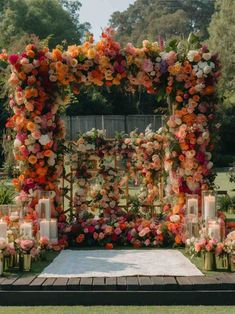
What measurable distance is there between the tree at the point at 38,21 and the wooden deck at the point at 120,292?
29803mm

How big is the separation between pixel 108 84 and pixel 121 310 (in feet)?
Answer: 13.7

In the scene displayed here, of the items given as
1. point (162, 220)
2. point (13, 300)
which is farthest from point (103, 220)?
point (13, 300)

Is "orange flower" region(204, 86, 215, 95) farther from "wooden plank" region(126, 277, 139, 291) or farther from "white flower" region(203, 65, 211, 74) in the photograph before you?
"wooden plank" region(126, 277, 139, 291)

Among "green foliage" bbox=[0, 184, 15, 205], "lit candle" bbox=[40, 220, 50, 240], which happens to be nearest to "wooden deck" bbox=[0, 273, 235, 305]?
"lit candle" bbox=[40, 220, 50, 240]

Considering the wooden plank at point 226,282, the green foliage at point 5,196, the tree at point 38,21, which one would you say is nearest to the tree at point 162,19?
the tree at point 38,21

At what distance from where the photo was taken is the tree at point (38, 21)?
36031 millimetres

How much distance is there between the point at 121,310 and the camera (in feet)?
17.9

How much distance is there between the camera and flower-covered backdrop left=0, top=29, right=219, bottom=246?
8.49 metres

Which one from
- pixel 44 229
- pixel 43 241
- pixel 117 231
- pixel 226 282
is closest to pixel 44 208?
pixel 44 229

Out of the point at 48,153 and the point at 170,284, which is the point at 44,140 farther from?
the point at 170,284

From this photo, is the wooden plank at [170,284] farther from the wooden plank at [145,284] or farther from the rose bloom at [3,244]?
the rose bloom at [3,244]

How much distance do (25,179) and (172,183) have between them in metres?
2.16

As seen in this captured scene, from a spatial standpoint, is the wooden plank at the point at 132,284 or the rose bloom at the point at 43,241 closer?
the wooden plank at the point at 132,284

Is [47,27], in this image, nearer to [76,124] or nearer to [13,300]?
[76,124]
